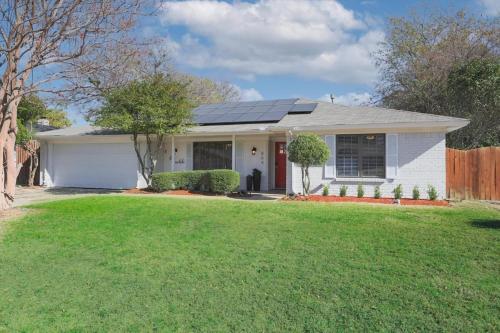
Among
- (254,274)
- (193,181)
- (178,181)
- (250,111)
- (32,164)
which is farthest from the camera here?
(32,164)

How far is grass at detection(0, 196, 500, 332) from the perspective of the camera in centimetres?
422

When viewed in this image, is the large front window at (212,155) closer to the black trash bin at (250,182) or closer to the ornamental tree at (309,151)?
the black trash bin at (250,182)

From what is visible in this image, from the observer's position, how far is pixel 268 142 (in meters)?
16.8

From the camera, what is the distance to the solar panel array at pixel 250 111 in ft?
54.5

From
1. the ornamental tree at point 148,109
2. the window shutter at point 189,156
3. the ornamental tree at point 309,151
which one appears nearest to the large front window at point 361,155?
the ornamental tree at point 309,151

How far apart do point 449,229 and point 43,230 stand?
25.3 feet

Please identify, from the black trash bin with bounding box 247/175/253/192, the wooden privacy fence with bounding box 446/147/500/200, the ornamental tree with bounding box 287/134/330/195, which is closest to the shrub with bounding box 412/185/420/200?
the wooden privacy fence with bounding box 446/147/500/200

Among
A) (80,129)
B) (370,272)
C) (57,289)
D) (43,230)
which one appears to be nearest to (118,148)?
(80,129)

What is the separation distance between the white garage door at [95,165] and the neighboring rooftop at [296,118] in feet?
2.55

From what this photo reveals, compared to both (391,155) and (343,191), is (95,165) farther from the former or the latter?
(391,155)

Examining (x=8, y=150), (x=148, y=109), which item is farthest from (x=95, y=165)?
(x=8, y=150)

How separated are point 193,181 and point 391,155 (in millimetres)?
7134

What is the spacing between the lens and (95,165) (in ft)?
63.0

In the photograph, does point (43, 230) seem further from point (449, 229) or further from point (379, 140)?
point (379, 140)
